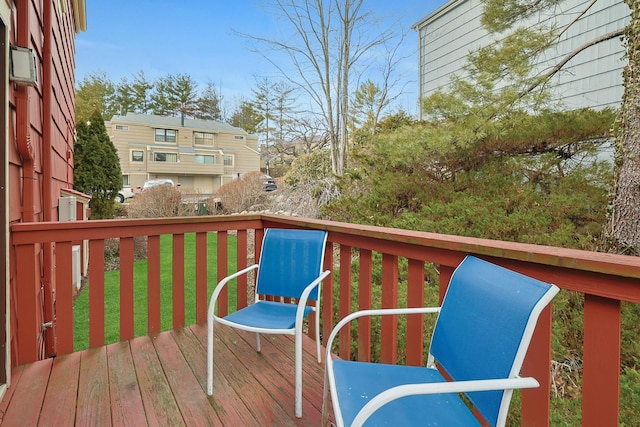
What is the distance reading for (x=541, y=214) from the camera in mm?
3961

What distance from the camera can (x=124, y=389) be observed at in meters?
→ 1.88

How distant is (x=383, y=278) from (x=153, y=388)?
1.37m

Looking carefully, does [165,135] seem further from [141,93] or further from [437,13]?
[437,13]

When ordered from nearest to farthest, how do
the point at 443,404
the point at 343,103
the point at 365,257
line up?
the point at 443,404 → the point at 365,257 → the point at 343,103

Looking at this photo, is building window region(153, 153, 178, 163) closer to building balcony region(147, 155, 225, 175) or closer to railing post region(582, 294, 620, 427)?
building balcony region(147, 155, 225, 175)

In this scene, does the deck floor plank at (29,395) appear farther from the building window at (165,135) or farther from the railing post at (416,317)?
the building window at (165,135)

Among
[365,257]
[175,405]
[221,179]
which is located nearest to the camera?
[175,405]

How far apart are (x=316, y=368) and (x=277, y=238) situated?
84 cm

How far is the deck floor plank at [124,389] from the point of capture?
164 cm

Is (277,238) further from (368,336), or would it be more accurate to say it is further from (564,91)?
(564,91)

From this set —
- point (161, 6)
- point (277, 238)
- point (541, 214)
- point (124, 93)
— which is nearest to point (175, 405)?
point (277, 238)

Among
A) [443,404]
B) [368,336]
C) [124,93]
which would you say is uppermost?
[124,93]

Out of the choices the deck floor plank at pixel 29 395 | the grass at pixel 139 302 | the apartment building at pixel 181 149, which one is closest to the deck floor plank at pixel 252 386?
the deck floor plank at pixel 29 395

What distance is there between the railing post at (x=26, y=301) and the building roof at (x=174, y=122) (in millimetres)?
23407
